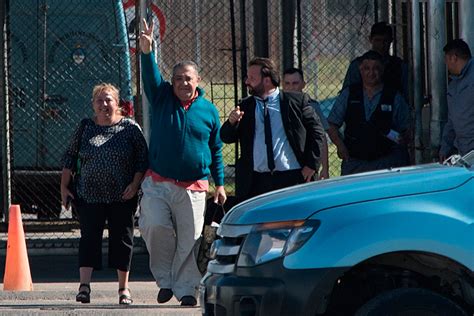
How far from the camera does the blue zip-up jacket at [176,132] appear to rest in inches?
346

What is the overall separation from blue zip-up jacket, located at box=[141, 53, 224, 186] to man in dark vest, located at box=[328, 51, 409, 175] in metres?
1.39

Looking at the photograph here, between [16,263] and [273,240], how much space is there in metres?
4.43

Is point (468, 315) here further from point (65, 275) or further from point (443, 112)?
point (65, 275)

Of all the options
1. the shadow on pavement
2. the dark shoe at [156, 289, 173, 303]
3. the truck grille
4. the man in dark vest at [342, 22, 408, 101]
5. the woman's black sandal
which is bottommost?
the shadow on pavement

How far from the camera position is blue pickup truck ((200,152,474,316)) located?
5.69m

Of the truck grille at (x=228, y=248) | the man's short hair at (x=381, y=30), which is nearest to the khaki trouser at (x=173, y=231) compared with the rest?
the truck grille at (x=228, y=248)

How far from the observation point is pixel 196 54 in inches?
634

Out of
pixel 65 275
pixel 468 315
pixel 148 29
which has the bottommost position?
pixel 65 275

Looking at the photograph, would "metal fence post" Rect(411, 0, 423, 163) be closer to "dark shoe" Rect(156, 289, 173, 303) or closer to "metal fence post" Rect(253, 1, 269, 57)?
"metal fence post" Rect(253, 1, 269, 57)

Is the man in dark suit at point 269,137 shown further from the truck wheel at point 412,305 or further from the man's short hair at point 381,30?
the truck wheel at point 412,305

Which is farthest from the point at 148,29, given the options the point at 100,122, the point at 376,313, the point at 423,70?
the point at 376,313

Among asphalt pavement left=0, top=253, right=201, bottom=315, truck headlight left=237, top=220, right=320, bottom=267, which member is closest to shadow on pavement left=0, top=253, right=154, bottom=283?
asphalt pavement left=0, top=253, right=201, bottom=315

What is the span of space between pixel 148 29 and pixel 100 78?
4218mm

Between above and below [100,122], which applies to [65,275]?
below
